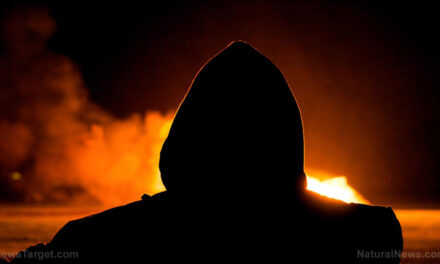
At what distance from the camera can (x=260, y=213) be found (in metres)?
2.09

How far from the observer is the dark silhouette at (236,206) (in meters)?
1.99

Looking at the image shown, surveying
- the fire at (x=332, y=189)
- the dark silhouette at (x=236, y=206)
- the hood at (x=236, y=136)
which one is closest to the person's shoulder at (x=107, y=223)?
the dark silhouette at (x=236, y=206)

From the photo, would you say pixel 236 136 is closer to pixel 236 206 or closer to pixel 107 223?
pixel 236 206

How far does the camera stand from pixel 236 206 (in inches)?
83.4

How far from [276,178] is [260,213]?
0.19 metres

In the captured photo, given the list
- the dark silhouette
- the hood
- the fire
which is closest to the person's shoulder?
the dark silhouette

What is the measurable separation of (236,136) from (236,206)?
336 millimetres

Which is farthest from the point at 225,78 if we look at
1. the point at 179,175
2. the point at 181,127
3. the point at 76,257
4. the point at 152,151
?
the point at 152,151

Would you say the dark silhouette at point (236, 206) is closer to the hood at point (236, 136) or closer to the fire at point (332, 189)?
the hood at point (236, 136)

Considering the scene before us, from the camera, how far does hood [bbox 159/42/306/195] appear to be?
218cm

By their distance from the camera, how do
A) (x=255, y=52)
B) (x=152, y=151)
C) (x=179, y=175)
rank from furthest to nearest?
(x=152, y=151)
(x=255, y=52)
(x=179, y=175)

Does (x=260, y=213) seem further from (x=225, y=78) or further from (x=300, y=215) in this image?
(x=225, y=78)

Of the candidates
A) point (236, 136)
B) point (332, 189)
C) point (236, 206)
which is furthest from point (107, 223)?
point (332, 189)

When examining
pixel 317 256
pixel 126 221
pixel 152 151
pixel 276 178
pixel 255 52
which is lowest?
pixel 317 256
